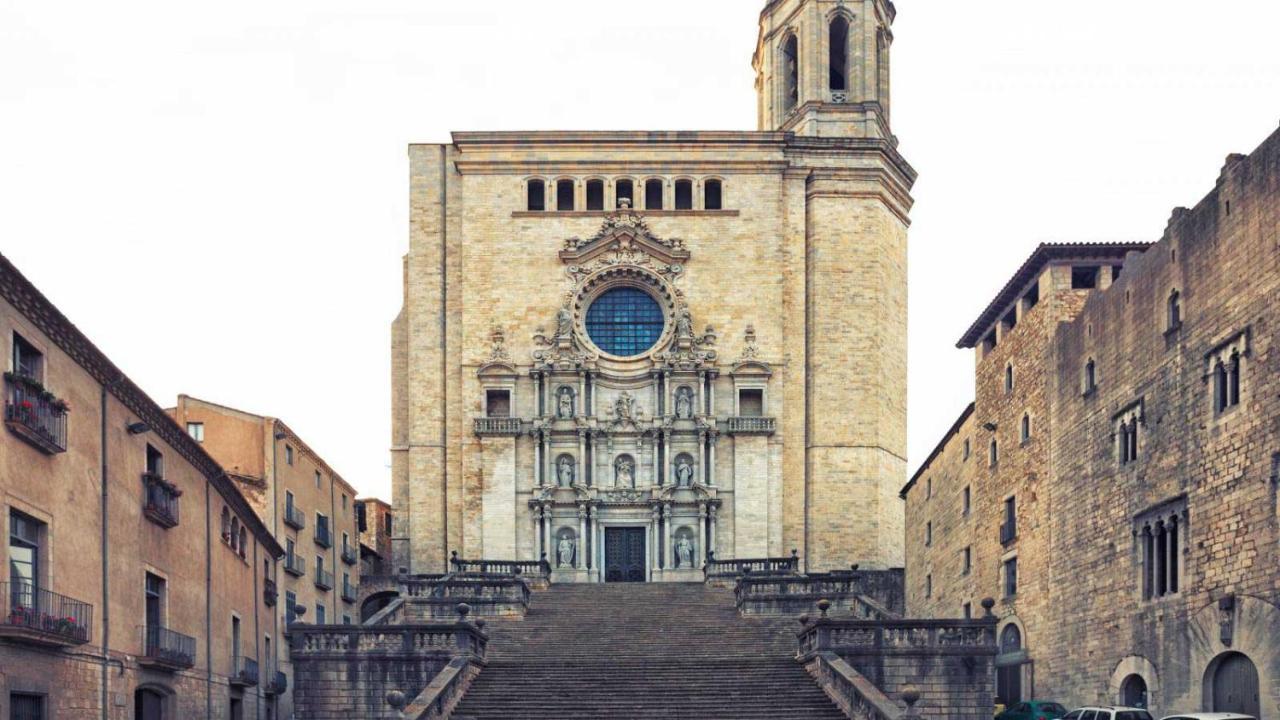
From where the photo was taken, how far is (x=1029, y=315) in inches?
1318

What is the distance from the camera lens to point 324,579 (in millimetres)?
45719

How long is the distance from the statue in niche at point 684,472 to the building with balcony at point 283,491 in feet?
38.1

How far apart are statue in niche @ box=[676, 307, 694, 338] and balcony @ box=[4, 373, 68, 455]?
27.6m

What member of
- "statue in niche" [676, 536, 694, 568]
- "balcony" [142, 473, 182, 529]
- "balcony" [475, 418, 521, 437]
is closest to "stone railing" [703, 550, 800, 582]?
"statue in niche" [676, 536, 694, 568]

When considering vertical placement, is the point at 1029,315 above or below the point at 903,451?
above

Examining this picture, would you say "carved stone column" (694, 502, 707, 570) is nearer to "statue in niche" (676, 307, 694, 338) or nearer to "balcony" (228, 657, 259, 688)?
"statue in niche" (676, 307, 694, 338)

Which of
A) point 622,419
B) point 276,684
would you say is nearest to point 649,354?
point 622,419

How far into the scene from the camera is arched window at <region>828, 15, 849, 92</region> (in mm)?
50656

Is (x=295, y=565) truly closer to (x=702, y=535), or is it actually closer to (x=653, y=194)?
(x=702, y=535)

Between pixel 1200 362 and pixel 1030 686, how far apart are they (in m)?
10.8

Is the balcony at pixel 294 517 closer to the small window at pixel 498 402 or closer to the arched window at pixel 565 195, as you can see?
the small window at pixel 498 402

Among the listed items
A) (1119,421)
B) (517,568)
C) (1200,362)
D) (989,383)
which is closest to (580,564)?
(517,568)

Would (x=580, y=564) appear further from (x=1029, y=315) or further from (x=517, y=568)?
(x=1029, y=315)

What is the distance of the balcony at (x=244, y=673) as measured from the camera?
Answer: 30.8 meters
